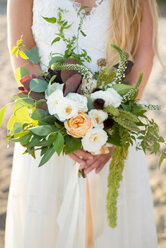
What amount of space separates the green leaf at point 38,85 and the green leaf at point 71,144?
0.74 ft

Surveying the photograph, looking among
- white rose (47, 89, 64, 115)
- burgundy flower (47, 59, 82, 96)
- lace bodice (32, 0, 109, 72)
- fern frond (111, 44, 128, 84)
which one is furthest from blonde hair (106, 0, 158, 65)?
white rose (47, 89, 64, 115)

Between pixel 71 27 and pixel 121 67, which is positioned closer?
pixel 121 67

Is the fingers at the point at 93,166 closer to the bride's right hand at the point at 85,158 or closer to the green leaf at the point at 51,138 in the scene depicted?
the bride's right hand at the point at 85,158

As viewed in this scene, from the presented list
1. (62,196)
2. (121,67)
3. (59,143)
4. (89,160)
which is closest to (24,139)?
(59,143)

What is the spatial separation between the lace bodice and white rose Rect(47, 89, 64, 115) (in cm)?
59

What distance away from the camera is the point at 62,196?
1953 millimetres

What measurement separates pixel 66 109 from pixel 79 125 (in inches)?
3.2

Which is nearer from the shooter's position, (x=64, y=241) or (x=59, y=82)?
(x=59, y=82)

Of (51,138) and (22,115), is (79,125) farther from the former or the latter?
(22,115)

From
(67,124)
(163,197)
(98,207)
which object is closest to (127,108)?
(67,124)

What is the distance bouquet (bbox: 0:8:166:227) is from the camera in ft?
4.17

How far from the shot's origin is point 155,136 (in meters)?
1.33

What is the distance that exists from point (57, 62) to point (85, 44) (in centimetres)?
47

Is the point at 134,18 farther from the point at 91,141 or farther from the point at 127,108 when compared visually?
the point at 91,141
